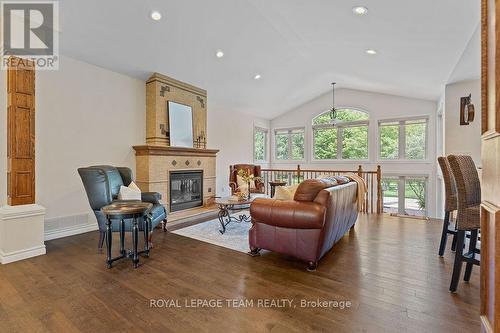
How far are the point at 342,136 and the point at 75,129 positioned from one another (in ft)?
22.9

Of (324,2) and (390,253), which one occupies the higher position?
(324,2)

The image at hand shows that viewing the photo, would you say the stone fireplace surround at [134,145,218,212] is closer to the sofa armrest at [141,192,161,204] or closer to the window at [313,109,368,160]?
the sofa armrest at [141,192,161,204]

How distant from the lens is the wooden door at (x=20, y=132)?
3.11 metres

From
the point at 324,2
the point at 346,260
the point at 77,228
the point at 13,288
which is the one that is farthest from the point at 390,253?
the point at 77,228

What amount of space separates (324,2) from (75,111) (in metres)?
4.01

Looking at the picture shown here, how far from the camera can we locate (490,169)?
0.90 m

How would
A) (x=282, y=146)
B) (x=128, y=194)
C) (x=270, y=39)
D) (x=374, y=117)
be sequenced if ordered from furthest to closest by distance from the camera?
1. (x=282, y=146)
2. (x=374, y=117)
3. (x=270, y=39)
4. (x=128, y=194)

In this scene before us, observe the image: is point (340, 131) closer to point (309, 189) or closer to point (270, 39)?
point (270, 39)

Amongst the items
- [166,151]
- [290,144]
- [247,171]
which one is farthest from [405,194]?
[166,151]

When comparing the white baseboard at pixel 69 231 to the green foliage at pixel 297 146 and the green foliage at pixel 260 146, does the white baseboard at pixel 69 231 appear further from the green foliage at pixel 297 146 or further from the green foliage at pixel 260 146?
the green foliage at pixel 297 146

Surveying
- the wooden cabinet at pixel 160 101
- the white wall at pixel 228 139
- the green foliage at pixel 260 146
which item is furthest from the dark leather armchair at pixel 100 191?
the green foliage at pixel 260 146

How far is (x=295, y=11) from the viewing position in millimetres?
3869

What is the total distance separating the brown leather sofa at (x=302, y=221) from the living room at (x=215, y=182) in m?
0.02

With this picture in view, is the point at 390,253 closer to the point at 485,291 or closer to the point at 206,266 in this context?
the point at 206,266
